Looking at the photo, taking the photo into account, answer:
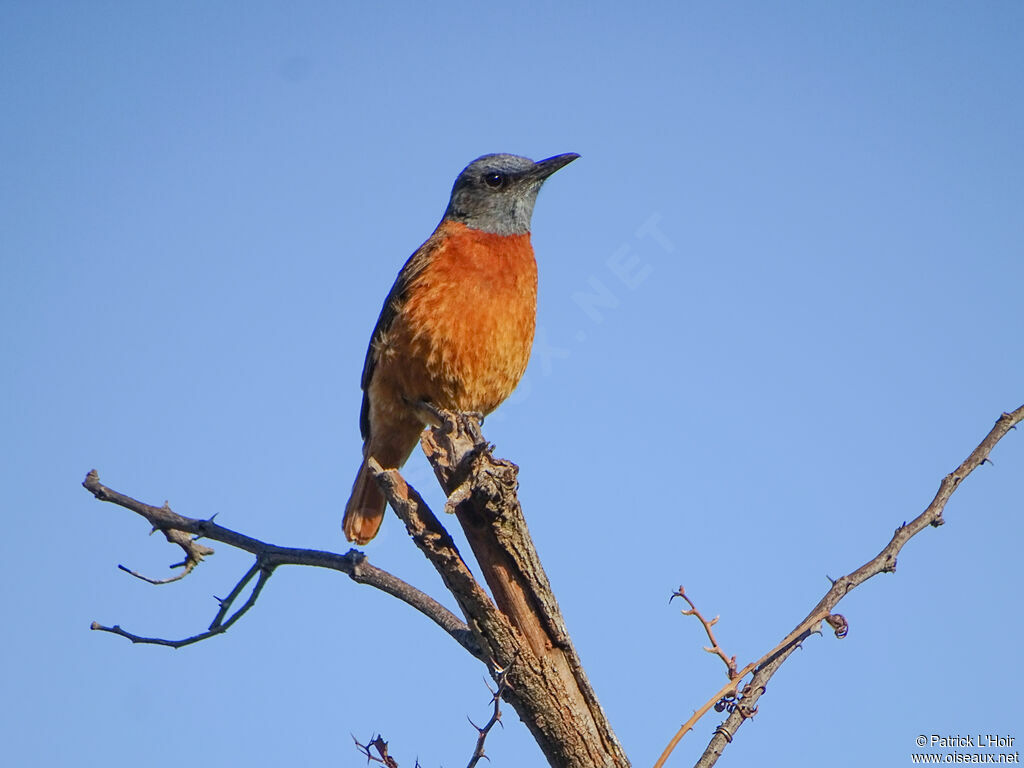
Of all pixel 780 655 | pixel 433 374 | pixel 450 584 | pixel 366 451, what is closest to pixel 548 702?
pixel 450 584

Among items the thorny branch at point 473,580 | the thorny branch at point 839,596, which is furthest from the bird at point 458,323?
the thorny branch at point 839,596

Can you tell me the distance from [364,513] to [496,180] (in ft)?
8.70

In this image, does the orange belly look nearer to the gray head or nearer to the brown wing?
the brown wing

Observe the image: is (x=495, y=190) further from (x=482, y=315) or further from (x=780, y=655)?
(x=780, y=655)

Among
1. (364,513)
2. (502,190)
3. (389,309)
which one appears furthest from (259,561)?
(502,190)

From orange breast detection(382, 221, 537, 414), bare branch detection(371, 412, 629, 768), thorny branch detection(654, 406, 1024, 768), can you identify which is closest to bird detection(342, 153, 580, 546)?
orange breast detection(382, 221, 537, 414)

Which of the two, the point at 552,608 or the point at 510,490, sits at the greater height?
the point at 510,490

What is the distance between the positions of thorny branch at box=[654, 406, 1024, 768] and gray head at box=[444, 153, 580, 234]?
13.7 feet

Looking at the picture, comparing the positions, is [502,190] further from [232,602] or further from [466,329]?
[232,602]

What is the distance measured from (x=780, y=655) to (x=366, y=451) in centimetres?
412

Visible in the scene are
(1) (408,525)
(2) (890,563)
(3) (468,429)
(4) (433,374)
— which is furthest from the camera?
(4) (433,374)

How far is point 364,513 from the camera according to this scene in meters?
6.95

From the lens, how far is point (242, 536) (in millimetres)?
5051

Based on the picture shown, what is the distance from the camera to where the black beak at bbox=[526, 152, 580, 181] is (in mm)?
7398
